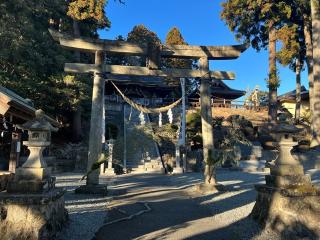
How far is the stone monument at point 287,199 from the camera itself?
585 centimetres

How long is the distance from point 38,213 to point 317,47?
20.6m

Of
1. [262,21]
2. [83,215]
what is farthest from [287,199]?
[262,21]

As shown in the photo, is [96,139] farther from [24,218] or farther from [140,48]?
[24,218]

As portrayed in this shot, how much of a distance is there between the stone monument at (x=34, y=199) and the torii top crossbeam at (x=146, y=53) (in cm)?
465

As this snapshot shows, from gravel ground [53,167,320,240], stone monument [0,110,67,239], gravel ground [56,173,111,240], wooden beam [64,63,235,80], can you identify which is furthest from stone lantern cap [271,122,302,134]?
wooden beam [64,63,235,80]

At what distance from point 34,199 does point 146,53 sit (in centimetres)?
670

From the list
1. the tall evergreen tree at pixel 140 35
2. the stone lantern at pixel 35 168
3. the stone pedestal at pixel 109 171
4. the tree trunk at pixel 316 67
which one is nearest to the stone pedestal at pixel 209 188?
the stone lantern at pixel 35 168

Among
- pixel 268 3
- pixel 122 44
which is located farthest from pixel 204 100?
pixel 268 3

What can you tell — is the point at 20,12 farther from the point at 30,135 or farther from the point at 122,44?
the point at 30,135

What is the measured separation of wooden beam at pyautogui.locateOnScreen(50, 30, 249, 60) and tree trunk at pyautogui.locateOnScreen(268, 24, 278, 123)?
14390 millimetres

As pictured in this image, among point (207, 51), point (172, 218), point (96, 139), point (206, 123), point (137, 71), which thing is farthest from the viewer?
point (207, 51)

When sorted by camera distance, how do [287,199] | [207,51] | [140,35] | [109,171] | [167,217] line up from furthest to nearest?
[140,35], [109,171], [207,51], [167,217], [287,199]

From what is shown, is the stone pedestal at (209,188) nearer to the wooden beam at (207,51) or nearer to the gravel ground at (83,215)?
the gravel ground at (83,215)

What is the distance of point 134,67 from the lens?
11.0m
